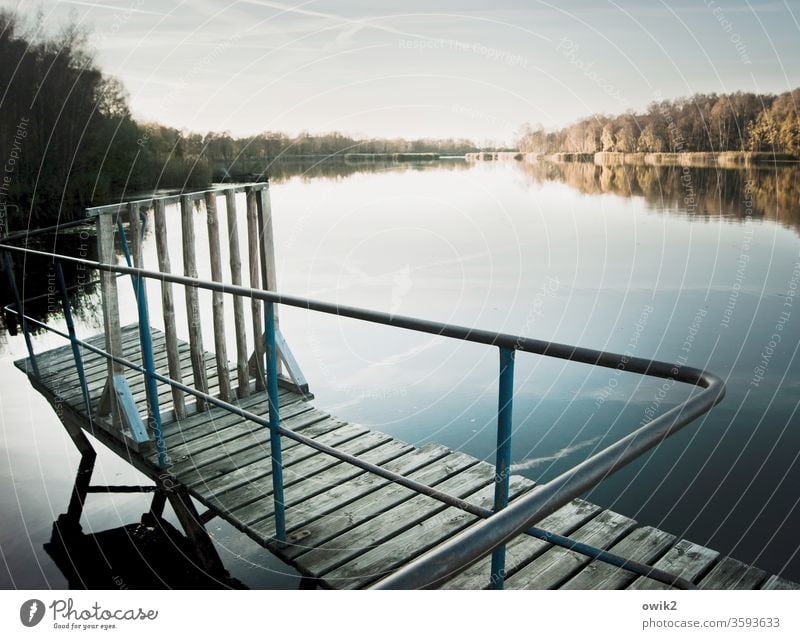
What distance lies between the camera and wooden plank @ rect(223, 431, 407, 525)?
104 inches

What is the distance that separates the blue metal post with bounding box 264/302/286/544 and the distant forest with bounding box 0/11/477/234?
5.72 ft

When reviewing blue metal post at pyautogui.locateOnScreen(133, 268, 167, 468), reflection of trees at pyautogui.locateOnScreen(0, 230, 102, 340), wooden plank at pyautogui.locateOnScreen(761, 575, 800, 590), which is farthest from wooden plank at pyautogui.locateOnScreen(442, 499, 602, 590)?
reflection of trees at pyautogui.locateOnScreen(0, 230, 102, 340)

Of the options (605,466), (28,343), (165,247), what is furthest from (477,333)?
(28,343)

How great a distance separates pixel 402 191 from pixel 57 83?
373cm

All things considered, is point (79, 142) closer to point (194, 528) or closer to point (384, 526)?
point (194, 528)

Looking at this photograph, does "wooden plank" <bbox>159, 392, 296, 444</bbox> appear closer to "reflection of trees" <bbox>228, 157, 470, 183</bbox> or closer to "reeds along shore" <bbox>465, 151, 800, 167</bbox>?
"reflection of trees" <bbox>228, 157, 470, 183</bbox>

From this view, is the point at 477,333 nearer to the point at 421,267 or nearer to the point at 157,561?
the point at 157,561

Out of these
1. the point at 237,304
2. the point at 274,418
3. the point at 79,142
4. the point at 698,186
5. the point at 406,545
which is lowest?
the point at 406,545

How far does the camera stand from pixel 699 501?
4.30 meters

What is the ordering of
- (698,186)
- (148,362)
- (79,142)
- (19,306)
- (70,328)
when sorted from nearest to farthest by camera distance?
(148,362) < (70,328) < (19,306) < (79,142) < (698,186)

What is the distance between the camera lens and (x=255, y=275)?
11.7 feet

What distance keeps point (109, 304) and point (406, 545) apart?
1907 millimetres

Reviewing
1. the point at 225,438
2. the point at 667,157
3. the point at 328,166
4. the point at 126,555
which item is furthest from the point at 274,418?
the point at 667,157

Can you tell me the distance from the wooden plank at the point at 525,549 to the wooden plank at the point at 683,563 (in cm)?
31
